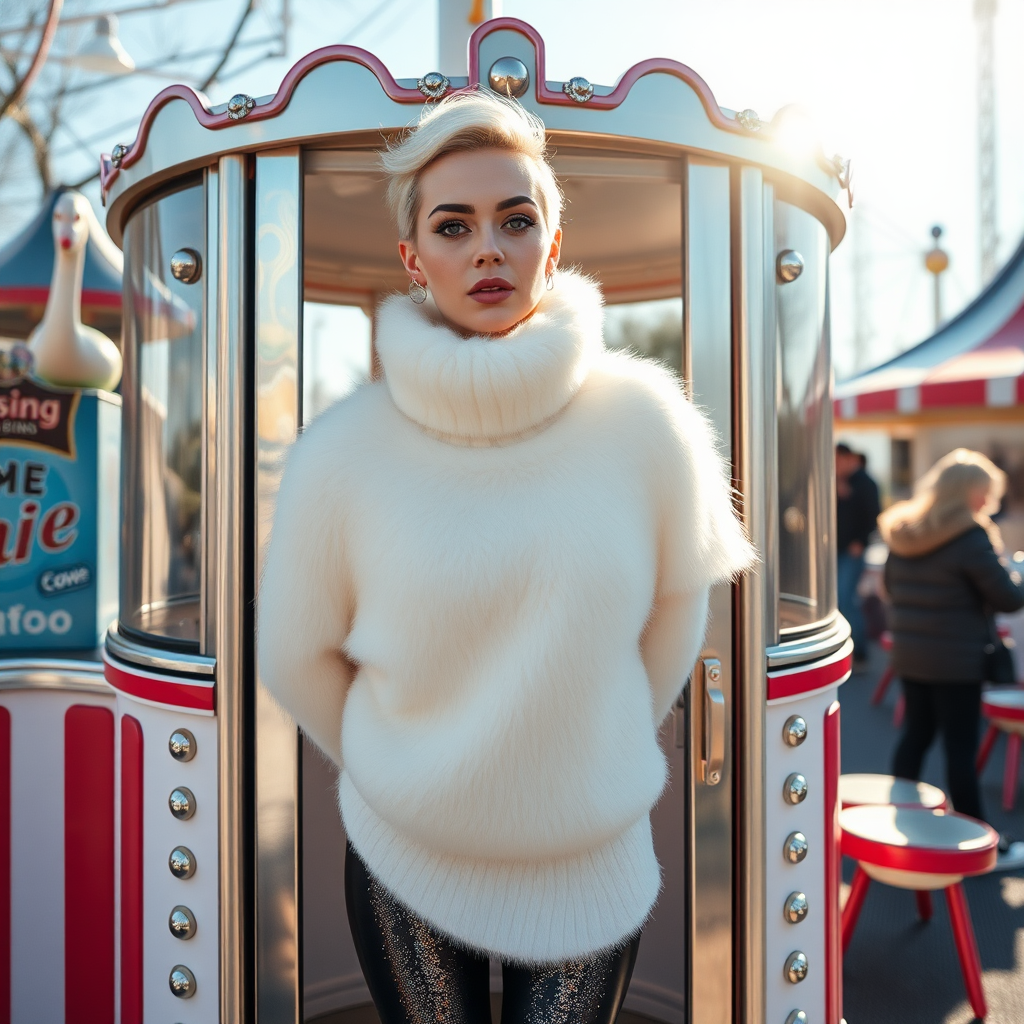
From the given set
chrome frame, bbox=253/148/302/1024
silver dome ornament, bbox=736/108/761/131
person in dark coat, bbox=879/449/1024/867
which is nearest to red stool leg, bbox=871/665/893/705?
person in dark coat, bbox=879/449/1024/867

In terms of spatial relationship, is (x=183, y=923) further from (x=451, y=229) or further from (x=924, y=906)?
(x=924, y=906)

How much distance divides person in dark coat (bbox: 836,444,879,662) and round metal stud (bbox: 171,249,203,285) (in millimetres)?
5578

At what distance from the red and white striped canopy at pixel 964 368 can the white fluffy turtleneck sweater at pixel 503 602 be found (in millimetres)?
6912

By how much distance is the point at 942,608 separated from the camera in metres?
3.82

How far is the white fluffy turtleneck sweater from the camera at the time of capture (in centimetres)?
119

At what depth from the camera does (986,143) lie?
19.5 meters

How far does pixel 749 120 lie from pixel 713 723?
3.78ft

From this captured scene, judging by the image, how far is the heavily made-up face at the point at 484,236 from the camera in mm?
1272

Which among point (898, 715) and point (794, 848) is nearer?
point (794, 848)

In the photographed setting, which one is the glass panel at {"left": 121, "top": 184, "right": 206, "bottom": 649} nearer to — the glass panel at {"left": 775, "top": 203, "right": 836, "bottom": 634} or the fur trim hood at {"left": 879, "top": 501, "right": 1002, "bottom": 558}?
the glass panel at {"left": 775, "top": 203, "right": 836, "bottom": 634}

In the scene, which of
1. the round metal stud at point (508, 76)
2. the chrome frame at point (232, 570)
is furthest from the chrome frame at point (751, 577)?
the chrome frame at point (232, 570)

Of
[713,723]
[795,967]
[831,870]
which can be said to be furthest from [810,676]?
[795,967]

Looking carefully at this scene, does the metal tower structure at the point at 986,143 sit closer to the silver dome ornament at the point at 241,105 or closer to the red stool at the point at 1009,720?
the red stool at the point at 1009,720

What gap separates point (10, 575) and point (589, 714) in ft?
6.40
